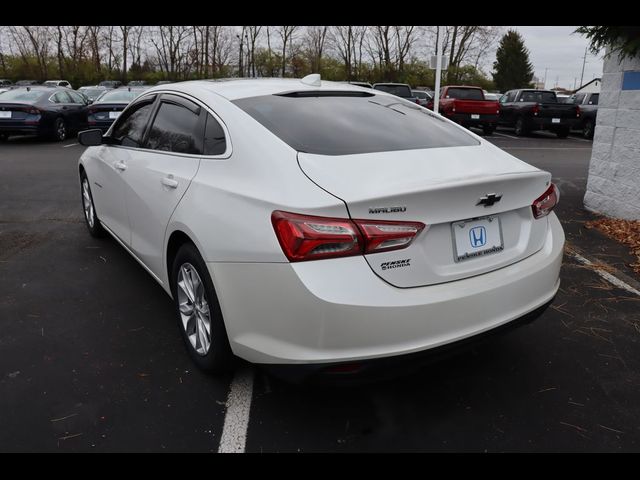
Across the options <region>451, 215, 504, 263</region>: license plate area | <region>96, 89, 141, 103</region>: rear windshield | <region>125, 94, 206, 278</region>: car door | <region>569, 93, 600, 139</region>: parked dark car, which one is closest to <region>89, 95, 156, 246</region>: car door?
<region>125, 94, 206, 278</region>: car door

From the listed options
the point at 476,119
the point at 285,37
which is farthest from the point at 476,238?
the point at 285,37

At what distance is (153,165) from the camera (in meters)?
3.40

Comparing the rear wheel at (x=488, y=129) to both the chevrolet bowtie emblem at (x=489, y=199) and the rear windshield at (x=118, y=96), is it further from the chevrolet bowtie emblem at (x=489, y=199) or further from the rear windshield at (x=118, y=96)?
the chevrolet bowtie emblem at (x=489, y=199)

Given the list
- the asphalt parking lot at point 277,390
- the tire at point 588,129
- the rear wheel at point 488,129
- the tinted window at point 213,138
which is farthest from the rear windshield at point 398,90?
the tinted window at point 213,138

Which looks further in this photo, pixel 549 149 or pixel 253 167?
pixel 549 149

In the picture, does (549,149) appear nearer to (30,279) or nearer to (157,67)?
(30,279)

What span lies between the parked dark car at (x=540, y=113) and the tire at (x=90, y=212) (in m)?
16.9

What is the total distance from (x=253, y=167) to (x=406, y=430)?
1.43 metres

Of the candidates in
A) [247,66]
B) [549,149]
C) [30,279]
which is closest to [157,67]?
[247,66]

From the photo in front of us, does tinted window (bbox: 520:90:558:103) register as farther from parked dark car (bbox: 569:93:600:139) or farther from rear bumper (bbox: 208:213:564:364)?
rear bumper (bbox: 208:213:564:364)

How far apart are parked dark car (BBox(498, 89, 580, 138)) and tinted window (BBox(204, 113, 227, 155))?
18.0m

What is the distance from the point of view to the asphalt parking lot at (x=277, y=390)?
97.3 inches

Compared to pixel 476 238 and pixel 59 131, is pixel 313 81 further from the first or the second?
pixel 59 131
